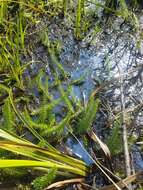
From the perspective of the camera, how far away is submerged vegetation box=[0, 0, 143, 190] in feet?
5.72

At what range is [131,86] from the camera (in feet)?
6.97

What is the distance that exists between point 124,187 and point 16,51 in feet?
3.29

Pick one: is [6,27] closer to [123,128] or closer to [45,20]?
[45,20]

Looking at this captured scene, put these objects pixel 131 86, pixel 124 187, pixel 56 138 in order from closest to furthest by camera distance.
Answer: pixel 124 187 < pixel 56 138 < pixel 131 86

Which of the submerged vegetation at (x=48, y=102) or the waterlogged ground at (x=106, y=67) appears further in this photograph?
the waterlogged ground at (x=106, y=67)

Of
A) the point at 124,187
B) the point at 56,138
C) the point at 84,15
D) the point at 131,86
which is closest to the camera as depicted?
the point at 124,187

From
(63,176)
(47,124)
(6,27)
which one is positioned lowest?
(63,176)

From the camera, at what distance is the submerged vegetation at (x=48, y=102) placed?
1.74 metres

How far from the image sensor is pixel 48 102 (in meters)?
2.07

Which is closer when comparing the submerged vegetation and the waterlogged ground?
the submerged vegetation

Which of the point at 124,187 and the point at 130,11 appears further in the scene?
the point at 130,11

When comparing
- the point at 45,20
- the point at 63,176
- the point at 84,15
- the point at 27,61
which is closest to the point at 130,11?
the point at 84,15

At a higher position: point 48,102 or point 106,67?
point 106,67

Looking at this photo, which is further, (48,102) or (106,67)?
(106,67)
